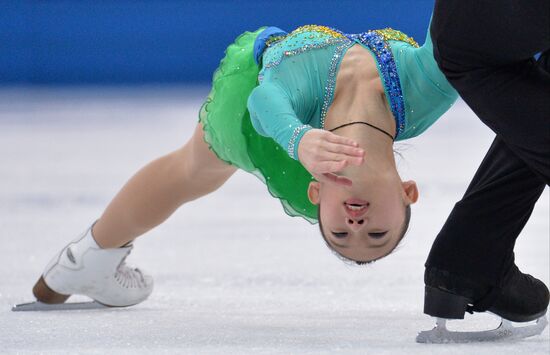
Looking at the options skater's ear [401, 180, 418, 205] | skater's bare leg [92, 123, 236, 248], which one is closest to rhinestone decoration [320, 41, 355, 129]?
skater's ear [401, 180, 418, 205]

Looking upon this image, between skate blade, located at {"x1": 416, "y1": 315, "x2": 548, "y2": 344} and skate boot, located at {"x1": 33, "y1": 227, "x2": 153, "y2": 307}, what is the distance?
35.1 inches

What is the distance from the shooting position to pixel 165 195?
8.76ft

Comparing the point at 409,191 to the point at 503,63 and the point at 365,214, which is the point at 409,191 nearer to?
the point at 365,214

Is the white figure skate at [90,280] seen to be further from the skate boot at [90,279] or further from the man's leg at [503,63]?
the man's leg at [503,63]

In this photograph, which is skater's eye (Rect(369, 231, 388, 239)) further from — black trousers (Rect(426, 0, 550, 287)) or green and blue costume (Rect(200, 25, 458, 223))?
black trousers (Rect(426, 0, 550, 287))

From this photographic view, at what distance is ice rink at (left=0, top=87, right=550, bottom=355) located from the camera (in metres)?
2.16

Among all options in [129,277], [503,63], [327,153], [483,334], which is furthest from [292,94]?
[129,277]

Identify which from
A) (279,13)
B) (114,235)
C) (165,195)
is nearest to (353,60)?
(165,195)

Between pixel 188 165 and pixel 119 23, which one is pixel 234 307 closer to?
pixel 188 165

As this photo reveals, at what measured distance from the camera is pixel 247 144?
2496 mm

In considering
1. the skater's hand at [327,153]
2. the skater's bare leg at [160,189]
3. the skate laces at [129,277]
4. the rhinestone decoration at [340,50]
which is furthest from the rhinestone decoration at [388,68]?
the skate laces at [129,277]

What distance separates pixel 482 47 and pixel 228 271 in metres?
1.43

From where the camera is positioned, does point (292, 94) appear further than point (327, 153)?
Yes

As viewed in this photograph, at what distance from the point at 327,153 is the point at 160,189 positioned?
0.94 meters
